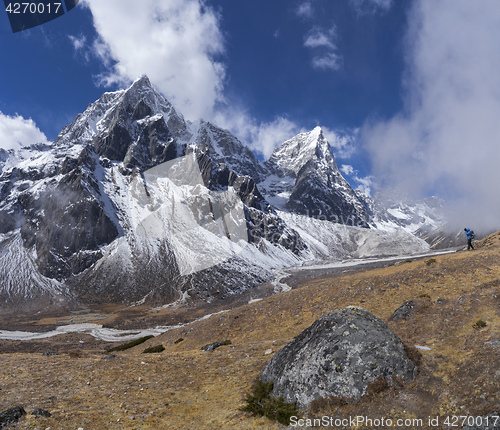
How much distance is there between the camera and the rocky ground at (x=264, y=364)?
420 inches

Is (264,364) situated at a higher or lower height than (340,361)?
lower

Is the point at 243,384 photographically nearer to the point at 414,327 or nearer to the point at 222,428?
the point at 222,428

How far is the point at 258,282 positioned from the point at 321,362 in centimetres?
16983

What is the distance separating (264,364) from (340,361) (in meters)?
6.20

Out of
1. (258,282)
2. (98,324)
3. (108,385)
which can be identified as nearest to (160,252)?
(258,282)

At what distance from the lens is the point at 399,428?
31.2 ft

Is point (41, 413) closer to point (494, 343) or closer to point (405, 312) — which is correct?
point (494, 343)

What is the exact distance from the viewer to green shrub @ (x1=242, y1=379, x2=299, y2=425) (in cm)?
1138

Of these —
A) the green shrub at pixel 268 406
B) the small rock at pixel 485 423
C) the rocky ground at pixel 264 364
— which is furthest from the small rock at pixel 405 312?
the green shrub at pixel 268 406

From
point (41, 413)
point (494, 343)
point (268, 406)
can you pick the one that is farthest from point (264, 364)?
point (494, 343)

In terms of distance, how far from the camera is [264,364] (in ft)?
55.4

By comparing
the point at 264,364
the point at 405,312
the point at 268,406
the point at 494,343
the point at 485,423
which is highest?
the point at 494,343

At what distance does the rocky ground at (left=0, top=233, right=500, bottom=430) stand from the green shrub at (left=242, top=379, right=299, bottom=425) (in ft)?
1.14

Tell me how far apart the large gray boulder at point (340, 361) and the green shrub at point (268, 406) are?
1.24 ft
